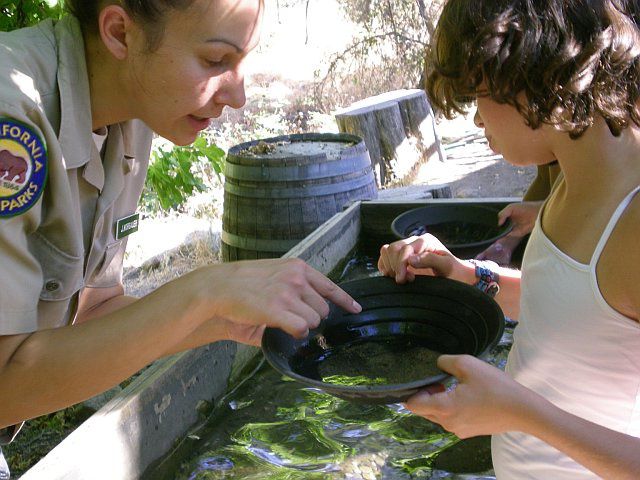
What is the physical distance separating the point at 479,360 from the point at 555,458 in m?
0.36

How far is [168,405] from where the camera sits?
6.46ft

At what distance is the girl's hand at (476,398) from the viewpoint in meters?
1.27

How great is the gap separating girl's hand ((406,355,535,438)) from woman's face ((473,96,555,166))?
0.43m

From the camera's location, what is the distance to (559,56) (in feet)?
4.30

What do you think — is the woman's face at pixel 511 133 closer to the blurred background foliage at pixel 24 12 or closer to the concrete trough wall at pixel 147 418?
the concrete trough wall at pixel 147 418

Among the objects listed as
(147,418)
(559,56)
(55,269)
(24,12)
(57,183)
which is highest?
(24,12)

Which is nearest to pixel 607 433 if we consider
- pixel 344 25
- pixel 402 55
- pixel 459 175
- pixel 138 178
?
pixel 138 178

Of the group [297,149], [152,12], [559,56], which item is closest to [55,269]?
[152,12]

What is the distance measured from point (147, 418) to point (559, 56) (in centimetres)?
127

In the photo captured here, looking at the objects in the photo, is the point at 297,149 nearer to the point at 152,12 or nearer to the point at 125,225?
the point at 125,225

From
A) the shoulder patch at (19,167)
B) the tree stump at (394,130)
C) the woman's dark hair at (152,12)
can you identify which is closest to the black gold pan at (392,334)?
the shoulder patch at (19,167)

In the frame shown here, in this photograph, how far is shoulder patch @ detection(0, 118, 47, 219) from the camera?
128 cm

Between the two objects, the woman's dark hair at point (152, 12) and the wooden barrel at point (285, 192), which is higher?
the woman's dark hair at point (152, 12)

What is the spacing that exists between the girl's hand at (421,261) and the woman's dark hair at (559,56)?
52 centimetres
